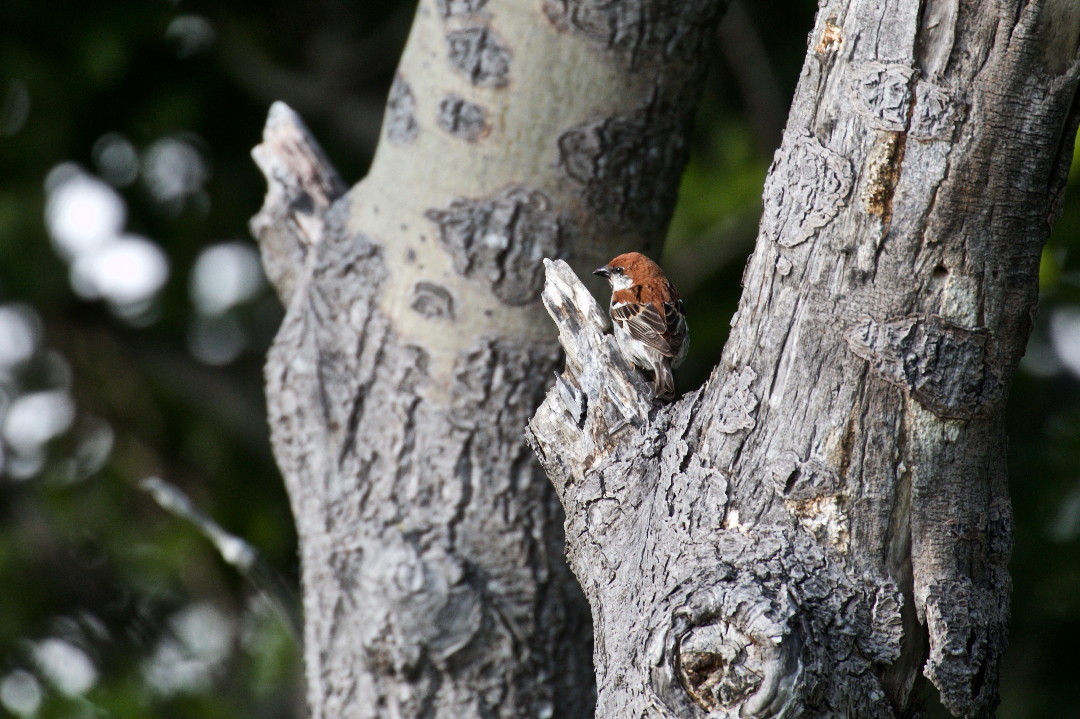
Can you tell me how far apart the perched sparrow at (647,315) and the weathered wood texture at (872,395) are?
41.6 inches

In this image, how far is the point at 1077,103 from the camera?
176 centimetres

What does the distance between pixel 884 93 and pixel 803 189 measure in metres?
0.22

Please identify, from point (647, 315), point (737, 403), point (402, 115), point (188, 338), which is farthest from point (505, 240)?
point (188, 338)

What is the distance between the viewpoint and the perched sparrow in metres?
3.08

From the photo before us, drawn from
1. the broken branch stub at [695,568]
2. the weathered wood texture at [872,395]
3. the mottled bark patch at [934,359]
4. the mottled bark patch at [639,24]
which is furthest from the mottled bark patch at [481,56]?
the mottled bark patch at [934,359]

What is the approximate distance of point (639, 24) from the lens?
281 cm

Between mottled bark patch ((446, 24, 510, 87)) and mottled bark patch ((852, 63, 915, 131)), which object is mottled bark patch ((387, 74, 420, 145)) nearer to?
mottled bark patch ((446, 24, 510, 87))

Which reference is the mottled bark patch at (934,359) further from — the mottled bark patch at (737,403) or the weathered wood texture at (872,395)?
the mottled bark patch at (737,403)

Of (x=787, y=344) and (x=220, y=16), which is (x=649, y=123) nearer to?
(x=787, y=344)

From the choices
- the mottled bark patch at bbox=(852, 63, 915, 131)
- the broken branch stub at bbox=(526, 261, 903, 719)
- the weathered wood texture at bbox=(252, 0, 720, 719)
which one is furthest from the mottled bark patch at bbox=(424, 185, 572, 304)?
the mottled bark patch at bbox=(852, 63, 915, 131)

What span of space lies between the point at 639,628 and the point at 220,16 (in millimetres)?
4541

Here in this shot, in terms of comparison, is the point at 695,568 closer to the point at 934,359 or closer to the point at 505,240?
the point at 934,359

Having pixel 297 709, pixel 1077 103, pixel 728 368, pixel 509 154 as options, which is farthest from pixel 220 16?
pixel 1077 103

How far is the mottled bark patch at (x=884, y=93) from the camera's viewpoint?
176cm
